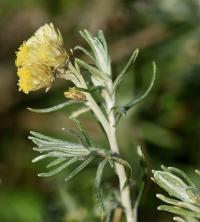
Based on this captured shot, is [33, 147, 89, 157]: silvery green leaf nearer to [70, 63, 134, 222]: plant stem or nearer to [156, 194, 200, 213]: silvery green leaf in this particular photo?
[70, 63, 134, 222]: plant stem

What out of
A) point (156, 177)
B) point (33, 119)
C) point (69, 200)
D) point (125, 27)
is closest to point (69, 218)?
point (69, 200)

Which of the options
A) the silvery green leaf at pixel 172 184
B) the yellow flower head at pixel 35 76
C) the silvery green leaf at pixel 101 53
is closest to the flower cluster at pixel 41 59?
the yellow flower head at pixel 35 76

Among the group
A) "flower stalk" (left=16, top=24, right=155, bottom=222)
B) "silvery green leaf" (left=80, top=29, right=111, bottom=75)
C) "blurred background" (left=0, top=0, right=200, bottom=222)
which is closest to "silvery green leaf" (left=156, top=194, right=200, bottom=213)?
"flower stalk" (left=16, top=24, right=155, bottom=222)

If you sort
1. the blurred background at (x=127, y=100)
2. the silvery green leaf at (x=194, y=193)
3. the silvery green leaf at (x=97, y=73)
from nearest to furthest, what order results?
the silvery green leaf at (x=194, y=193), the silvery green leaf at (x=97, y=73), the blurred background at (x=127, y=100)

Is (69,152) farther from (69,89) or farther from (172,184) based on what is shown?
(172,184)

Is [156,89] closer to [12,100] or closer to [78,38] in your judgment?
[78,38]

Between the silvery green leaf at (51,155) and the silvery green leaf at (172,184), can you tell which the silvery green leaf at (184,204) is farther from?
the silvery green leaf at (51,155)
